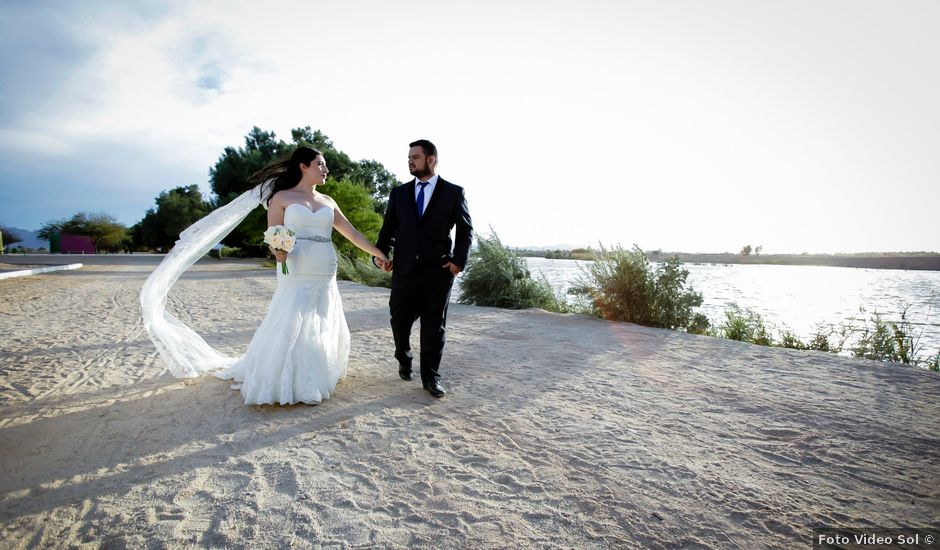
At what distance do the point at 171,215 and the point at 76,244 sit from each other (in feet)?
37.5

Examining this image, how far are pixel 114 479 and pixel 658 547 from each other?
3.30 m

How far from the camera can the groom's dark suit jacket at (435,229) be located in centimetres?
440

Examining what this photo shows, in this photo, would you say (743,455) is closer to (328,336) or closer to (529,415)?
(529,415)

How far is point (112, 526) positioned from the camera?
242cm

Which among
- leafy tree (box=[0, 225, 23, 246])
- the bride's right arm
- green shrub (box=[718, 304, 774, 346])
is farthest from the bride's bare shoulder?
leafy tree (box=[0, 225, 23, 246])

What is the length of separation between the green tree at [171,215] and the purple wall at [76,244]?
6.95 m

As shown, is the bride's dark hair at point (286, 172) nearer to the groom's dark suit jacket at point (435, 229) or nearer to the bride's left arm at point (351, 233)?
the bride's left arm at point (351, 233)

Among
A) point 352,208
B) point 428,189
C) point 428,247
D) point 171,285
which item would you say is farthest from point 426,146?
point 352,208

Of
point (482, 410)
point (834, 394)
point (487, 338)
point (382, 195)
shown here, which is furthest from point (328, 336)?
point (382, 195)

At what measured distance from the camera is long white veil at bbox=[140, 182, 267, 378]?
196 inches

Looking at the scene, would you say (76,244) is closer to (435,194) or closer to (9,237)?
(9,237)

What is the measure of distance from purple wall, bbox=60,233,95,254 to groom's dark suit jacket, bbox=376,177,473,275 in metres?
71.2

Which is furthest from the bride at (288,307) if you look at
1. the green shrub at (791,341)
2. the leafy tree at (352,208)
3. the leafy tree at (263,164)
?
the leafy tree at (263,164)

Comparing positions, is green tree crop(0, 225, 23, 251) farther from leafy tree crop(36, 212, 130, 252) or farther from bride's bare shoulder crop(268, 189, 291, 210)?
bride's bare shoulder crop(268, 189, 291, 210)
